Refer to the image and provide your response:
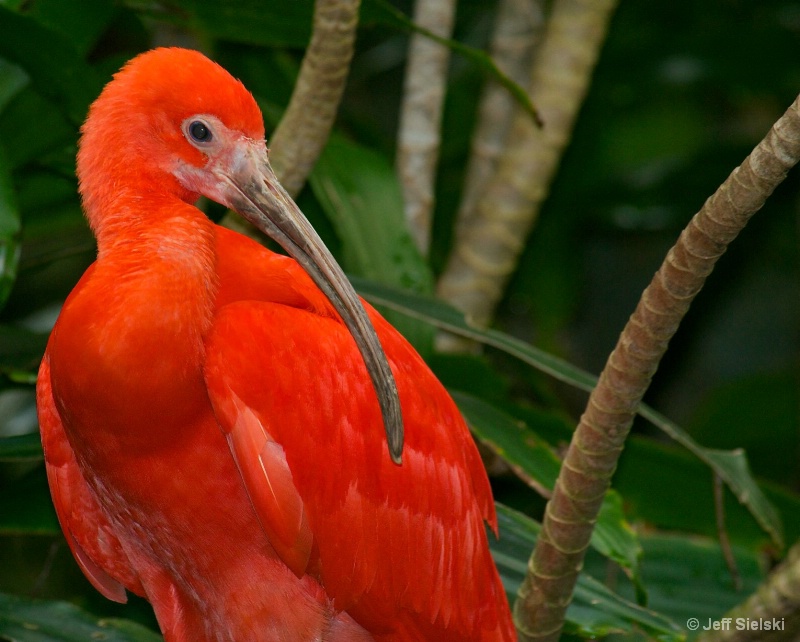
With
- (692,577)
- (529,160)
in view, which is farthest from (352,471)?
(529,160)

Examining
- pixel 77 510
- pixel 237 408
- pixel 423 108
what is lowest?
pixel 77 510

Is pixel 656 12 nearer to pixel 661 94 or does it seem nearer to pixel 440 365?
pixel 661 94

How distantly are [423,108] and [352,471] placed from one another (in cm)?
111

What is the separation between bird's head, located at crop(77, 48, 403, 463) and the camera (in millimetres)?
1446

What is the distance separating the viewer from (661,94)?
371 centimetres

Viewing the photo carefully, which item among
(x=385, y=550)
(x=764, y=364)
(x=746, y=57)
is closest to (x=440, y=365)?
(x=385, y=550)

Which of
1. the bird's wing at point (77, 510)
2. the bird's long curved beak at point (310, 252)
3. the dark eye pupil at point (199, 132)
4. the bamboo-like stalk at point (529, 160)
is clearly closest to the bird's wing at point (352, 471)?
the bird's long curved beak at point (310, 252)

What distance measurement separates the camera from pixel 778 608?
1280 mm

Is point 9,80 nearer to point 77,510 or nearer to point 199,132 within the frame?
point 199,132

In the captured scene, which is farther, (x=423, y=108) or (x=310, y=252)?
(x=423, y=108)

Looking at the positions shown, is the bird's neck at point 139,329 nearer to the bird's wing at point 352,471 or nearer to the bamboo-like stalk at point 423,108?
the bird's wing at point 352,471

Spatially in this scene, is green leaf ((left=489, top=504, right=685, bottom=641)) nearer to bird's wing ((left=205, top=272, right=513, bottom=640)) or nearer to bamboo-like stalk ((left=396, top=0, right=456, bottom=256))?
bird's wing ((left=205, top=272, right=513, bottom=640))

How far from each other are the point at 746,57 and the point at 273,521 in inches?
105

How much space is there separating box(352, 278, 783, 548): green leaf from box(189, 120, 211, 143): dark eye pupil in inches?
19.6
